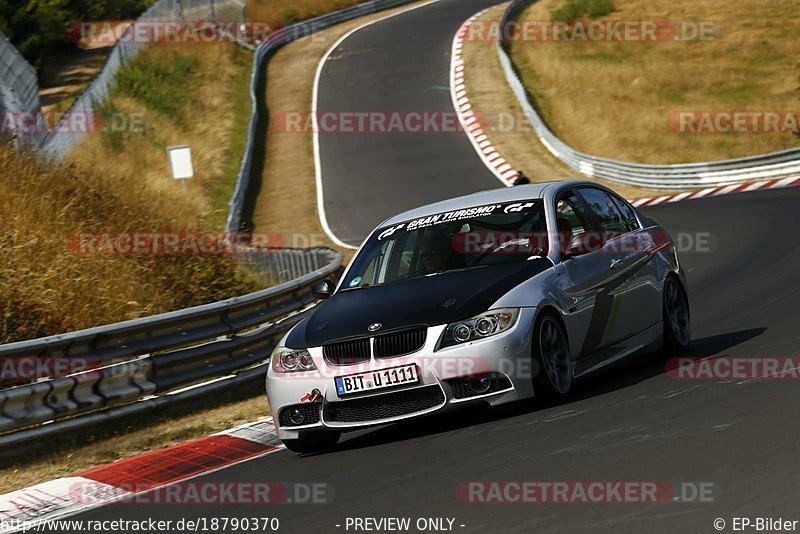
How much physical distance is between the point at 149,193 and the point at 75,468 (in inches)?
307

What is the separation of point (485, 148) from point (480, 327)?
91.4 feet

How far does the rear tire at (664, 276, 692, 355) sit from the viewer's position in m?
9.75

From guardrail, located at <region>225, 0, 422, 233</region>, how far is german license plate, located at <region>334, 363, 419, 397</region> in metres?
19.7

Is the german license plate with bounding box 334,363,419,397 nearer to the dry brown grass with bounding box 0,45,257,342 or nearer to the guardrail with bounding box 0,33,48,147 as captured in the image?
the dry brown grass with bounding box 0,45,257,342

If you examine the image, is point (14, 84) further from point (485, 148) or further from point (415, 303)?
point (415, 303)

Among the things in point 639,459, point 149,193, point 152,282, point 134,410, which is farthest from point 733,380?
point 149,193

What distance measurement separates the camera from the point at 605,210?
31.2ft

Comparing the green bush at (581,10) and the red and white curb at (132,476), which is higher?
the green bush at (581,10)

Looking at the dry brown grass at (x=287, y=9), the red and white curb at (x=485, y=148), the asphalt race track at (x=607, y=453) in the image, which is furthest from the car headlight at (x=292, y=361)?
the dry brown grass at (x=287, y=9)

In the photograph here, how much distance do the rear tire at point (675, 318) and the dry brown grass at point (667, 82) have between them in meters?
A: 25.2

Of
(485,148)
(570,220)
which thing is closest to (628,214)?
(570,220)

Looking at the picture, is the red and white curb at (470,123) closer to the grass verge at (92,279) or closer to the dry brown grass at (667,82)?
the dry brown grass at (667,82)

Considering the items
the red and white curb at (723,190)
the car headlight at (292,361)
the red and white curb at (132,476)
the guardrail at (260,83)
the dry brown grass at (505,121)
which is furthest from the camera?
the dry brown grass at (505,121)

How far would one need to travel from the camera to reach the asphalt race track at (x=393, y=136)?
30922 mm
